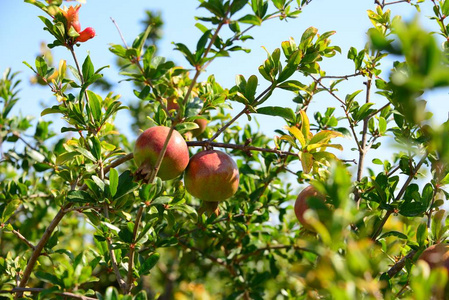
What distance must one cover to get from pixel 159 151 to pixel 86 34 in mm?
486

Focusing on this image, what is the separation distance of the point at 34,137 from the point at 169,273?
6.19ft

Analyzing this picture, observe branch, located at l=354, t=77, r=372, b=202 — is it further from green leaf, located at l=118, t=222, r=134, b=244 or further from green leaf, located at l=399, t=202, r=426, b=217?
green leaf, located at l=118, t=222, r=134, b=244

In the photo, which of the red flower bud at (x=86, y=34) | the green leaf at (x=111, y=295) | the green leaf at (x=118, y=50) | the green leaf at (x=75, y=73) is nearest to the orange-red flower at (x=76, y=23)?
the red flower bud at (x=86, y=34)

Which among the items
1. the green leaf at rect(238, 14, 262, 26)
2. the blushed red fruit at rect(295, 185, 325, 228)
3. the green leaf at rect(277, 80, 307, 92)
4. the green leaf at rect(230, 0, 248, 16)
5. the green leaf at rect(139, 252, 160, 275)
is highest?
the green leaf at rect(230, 0, 248, 16)

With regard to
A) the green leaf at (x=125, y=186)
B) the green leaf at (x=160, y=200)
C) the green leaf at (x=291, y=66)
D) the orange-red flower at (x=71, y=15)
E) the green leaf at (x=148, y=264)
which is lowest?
the green leaf at (x=148, y=264)

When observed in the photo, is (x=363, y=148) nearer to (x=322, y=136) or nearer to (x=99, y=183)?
(x=322, y=136)

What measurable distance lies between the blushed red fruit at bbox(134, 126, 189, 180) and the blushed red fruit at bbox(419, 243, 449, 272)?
2.62 ft

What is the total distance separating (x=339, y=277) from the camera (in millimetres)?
708

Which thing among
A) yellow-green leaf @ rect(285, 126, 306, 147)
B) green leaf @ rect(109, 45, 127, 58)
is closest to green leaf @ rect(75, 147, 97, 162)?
green leaf @ rect(109, 45, 127, 58)

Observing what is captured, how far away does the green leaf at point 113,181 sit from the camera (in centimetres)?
133

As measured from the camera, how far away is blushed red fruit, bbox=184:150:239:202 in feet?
5.05

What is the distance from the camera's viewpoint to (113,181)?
1.36m

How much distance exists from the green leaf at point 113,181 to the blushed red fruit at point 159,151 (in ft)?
0.34

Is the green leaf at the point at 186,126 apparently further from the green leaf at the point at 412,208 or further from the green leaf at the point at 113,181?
the green leaf at the point at 412,208
